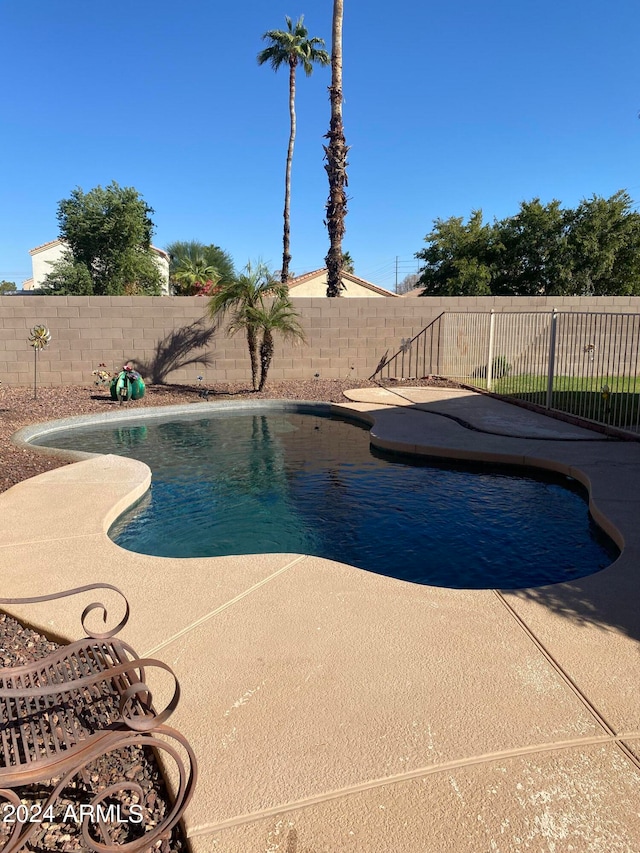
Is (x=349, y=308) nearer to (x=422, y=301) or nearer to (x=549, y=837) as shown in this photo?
(x=422, y=301)

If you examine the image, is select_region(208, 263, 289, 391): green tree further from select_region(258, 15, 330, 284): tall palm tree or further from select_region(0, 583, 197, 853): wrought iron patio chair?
select_region(258, 15, 330, 284): tall palm tree

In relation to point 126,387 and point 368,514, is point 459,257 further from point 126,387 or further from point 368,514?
point 368,514

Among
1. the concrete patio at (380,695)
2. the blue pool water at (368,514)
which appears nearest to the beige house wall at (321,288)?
the blue pool water at (368,514)

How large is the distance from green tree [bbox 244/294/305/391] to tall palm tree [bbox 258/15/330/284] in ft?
54.9

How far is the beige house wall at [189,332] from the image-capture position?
49.3 ft

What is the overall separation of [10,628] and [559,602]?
3372 mm

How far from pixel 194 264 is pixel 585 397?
30.4m

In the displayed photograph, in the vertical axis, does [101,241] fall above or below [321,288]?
above

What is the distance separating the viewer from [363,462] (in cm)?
841

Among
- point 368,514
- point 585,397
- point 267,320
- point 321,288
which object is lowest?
point 368,514

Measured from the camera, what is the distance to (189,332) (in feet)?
51.4

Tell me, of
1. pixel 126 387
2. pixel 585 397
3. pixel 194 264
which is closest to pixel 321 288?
pixel 194 264

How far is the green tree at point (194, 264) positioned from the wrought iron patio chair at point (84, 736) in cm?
3201

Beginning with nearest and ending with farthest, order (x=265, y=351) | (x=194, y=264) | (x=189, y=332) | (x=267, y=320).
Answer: (x=267, y=320) → (x=265, y=351) → (x=189, y=332) → (x=194, y=264)
